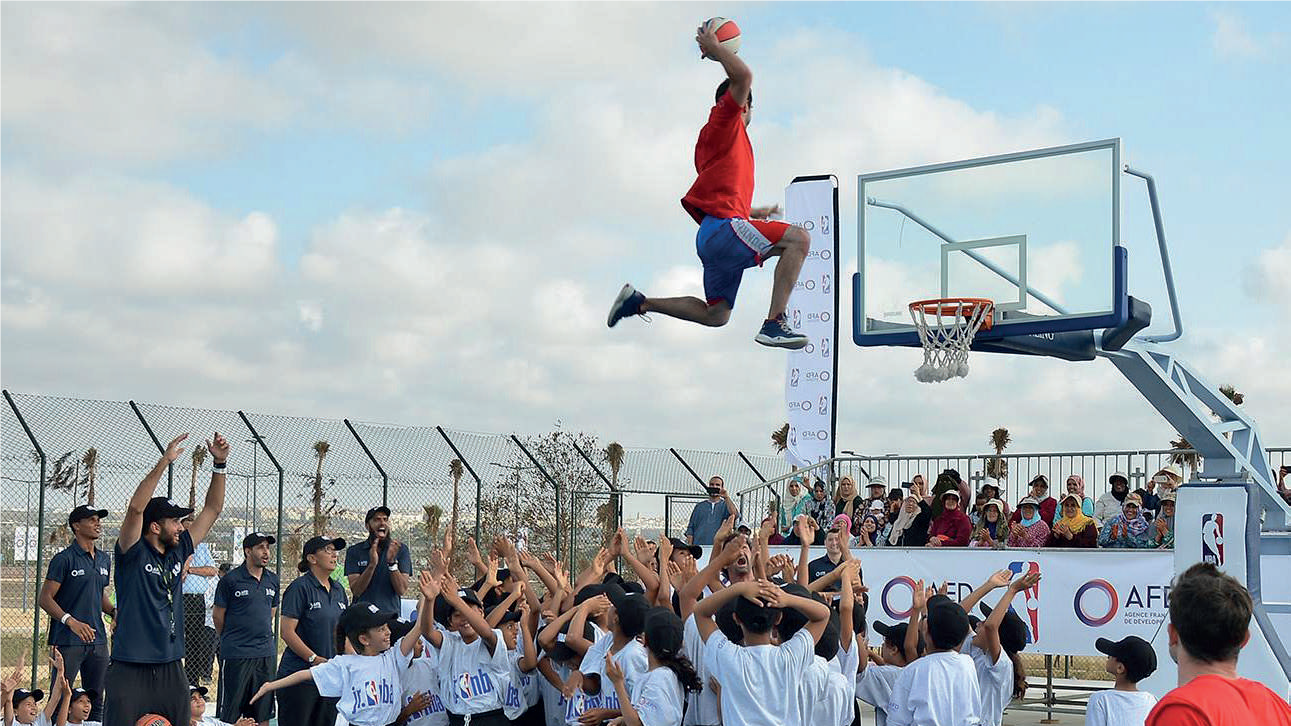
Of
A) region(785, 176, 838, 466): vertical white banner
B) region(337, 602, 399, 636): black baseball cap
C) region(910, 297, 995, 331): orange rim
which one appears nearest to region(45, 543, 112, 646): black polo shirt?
region(337, 602, 399, 636): black baseball cap

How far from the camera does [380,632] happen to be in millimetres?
8391

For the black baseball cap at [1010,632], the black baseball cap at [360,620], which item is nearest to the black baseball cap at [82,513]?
the black baseball cap at [360,620]

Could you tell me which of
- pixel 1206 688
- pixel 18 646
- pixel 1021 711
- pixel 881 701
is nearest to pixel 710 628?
pixel 881 701

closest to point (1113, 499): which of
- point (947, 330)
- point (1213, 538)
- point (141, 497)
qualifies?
point (947, 330)

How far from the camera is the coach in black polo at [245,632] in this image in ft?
36.1

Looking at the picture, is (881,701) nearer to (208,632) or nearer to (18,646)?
(208,632)

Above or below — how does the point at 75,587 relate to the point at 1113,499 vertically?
below

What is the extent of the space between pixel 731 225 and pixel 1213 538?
6.15 meters

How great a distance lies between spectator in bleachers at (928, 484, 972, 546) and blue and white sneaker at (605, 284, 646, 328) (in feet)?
28.2

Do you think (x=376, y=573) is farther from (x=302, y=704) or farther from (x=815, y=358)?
(x=815, y=358)

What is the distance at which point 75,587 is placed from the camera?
1073 centimetres

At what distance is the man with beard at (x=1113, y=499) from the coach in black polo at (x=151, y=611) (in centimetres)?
971

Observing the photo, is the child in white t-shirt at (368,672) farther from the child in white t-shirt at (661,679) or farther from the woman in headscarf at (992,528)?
the woman in headscarf at (992,528)

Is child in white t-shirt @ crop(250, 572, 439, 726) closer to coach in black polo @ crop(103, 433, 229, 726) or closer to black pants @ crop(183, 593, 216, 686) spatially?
coach in black polo @ crop(103, 433, 229, 726)
